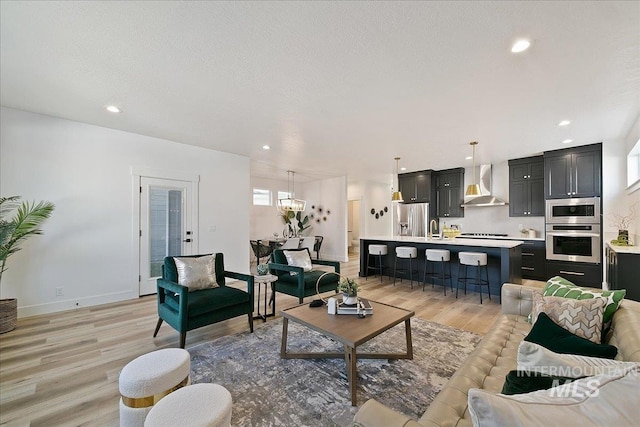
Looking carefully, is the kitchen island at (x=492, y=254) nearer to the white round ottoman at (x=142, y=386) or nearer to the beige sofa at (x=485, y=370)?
the beige sofa at (x=485, y=370)

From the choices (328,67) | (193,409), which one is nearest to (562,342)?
(193,409)

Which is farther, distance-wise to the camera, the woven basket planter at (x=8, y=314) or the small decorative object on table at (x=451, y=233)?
the small decorative object on table at (x=451, y=233)

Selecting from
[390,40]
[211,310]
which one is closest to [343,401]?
[211,310]

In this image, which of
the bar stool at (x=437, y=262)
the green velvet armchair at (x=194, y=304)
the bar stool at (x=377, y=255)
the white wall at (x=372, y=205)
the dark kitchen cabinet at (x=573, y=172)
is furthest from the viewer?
the white wall at (x=372, y=205)

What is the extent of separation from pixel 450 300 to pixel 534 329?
9.85 ft

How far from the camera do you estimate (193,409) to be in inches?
48.9

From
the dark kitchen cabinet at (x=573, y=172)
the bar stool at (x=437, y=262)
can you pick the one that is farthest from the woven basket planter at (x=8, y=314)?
the dark kitchen cabinet at (x=573, y=172)

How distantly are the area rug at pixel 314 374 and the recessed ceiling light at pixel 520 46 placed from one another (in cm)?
273

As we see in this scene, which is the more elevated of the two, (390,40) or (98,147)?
(390,40)

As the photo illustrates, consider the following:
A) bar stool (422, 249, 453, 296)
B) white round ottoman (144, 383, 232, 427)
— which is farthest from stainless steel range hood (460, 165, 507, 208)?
white round ottoman (144, 383, 232, 427)

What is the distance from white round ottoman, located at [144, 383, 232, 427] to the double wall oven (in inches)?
256

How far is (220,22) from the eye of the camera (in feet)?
6.30

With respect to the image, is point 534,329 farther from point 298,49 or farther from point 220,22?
point 220,22

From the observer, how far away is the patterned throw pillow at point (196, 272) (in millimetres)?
3000
